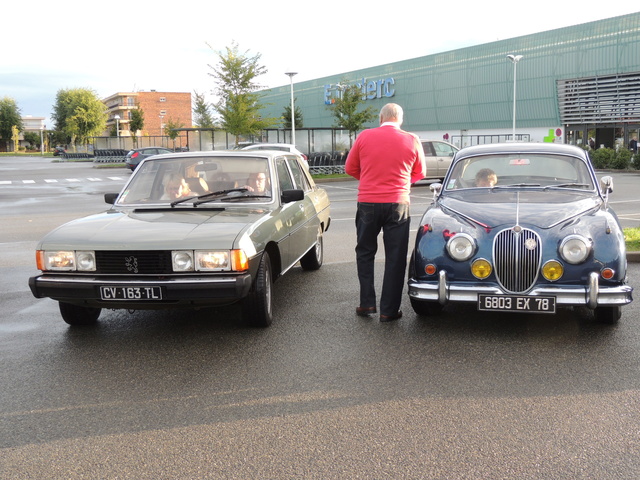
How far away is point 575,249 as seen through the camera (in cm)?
523

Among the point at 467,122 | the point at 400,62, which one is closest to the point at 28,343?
the point at 467,122

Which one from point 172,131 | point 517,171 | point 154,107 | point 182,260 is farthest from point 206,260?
point 154,107

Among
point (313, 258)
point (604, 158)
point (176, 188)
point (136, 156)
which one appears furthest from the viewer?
point (136, 156)

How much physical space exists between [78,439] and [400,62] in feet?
239

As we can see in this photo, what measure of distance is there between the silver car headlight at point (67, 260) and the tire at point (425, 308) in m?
2.65

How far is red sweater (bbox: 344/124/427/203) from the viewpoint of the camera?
19.2 feet

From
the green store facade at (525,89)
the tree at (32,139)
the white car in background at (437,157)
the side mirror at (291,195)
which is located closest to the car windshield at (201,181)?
the side mirror at (291,195)

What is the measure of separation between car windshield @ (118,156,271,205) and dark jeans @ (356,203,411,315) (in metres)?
1.07

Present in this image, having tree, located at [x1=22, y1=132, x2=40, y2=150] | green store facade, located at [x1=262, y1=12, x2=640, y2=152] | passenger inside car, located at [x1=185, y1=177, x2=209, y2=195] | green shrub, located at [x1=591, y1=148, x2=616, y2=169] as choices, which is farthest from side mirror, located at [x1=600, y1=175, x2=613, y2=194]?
tree, located at [x1=22, y1=132, x2=40, y2=150]

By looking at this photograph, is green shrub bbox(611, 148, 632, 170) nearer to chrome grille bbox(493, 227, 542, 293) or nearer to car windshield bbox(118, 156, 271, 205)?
car windshield bbox(118, 156, 271, 205)

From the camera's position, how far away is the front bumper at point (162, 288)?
5.03 m

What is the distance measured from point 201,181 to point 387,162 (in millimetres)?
1934

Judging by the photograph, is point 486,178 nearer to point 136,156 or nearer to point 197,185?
point 197,185

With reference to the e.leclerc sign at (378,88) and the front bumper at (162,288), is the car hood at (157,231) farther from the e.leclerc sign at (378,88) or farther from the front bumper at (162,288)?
the e.leclerc sign at (378,88)
